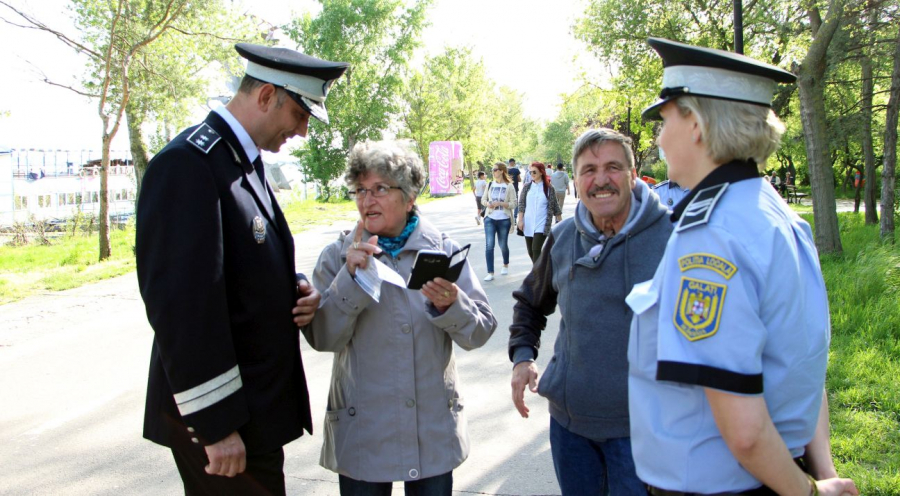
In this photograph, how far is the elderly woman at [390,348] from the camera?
8.36ft

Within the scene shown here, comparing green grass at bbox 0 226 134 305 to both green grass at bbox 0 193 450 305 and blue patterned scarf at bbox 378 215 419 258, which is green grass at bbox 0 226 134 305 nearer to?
green grass at bbox 0 193 450 305

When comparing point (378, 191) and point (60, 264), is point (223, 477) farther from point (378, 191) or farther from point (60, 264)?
point (60, 264)

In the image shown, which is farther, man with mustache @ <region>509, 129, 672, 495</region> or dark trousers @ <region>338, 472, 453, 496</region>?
dark trousers @ <region>338, 472, 453, 496</region>

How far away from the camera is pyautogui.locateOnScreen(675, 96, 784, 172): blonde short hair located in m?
1.53

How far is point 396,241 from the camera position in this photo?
277 cm

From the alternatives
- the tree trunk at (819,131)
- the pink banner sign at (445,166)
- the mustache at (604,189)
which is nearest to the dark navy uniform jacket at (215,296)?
the mustache at (604,189)

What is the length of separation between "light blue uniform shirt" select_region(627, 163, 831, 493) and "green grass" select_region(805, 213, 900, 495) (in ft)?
9.07

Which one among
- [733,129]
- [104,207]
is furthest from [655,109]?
[104,207]

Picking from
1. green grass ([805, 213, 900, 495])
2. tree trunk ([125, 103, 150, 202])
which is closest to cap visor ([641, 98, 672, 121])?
green grass ([805, 213, 900, 495])

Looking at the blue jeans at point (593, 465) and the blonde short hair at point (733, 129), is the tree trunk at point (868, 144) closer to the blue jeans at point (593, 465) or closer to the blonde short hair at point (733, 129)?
the blue jeans at point (593, 465)

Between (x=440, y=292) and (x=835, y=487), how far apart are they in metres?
1.35

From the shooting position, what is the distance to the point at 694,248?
1.46 metres

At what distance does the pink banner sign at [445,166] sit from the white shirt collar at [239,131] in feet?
113

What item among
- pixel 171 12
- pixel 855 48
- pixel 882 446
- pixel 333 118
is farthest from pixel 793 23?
pixel 333 118
